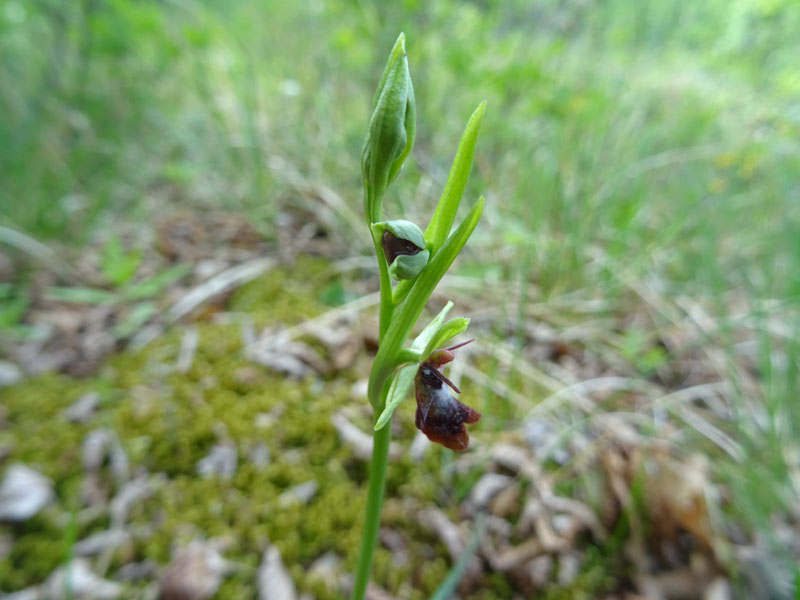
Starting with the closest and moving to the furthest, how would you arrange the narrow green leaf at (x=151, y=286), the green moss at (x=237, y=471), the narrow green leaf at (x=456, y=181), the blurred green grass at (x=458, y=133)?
the narrow green leaf at (x=456, y=181)
the green moss at (x=237, y=471)
the narrow green leaf at (x=151, y=286)
the blurred green grass at (x=458, y=133)

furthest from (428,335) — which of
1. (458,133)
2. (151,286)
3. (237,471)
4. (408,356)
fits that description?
(458,133)

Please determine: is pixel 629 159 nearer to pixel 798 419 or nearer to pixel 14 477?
pixel 798 419

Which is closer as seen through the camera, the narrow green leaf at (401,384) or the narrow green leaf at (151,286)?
the narrow green leaf at (401,384)

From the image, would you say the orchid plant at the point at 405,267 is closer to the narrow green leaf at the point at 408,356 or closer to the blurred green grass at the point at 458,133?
the narrow green leaf at the point at 408,356

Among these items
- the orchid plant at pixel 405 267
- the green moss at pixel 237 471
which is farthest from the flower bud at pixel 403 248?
the green moss at pixel 237 471

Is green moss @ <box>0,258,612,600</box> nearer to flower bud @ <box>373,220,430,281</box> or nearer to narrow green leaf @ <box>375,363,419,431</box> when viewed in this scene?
narrow green leaf @ <box>375,363,419,431</box>

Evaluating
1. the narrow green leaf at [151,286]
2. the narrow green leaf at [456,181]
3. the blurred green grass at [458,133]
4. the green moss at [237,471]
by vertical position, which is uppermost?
the blurred green grass at [458,133]

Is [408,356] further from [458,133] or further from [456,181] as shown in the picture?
[458,133]
